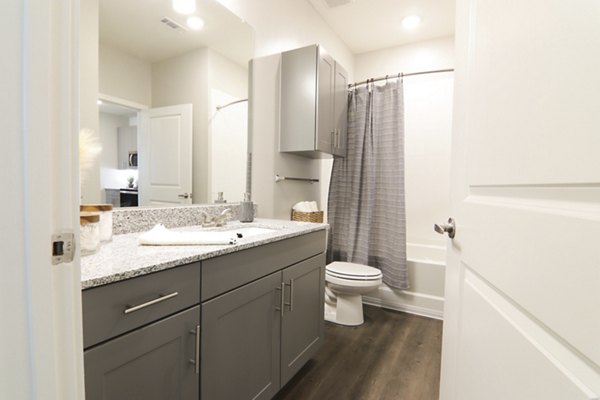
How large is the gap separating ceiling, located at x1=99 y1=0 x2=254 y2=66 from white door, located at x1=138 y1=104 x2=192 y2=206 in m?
0.27

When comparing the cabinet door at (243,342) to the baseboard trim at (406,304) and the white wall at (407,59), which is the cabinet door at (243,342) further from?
the white wall at (407,59)

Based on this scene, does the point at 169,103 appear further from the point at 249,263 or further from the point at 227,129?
the point at 249,263

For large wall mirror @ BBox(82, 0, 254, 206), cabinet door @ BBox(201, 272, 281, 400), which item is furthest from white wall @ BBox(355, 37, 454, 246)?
cabinet door @ BBox(201, 272, 281, 400)

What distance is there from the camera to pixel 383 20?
2.77m

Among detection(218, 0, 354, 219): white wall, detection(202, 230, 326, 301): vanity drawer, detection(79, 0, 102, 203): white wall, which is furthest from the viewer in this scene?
detection(218, 0, 354, 219): white wall

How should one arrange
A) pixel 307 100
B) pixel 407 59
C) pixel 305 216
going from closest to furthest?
pixel 307 100
pixel 305 216
pixel 407 59

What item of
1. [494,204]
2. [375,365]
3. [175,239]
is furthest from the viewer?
[375,365]

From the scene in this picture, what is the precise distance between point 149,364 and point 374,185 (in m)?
2.28

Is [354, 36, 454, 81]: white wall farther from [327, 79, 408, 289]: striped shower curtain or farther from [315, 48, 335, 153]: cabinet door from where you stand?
[315, 48, 335, 153]: cabinet door

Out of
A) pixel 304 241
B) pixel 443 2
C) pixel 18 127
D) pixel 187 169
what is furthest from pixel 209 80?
pixel 443 2

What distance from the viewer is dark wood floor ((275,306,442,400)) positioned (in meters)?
1.57

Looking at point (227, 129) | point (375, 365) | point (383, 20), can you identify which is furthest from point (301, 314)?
point (383, 20)

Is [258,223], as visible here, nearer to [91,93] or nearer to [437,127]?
[91,93]

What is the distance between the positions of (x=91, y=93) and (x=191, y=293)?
3.10ft
